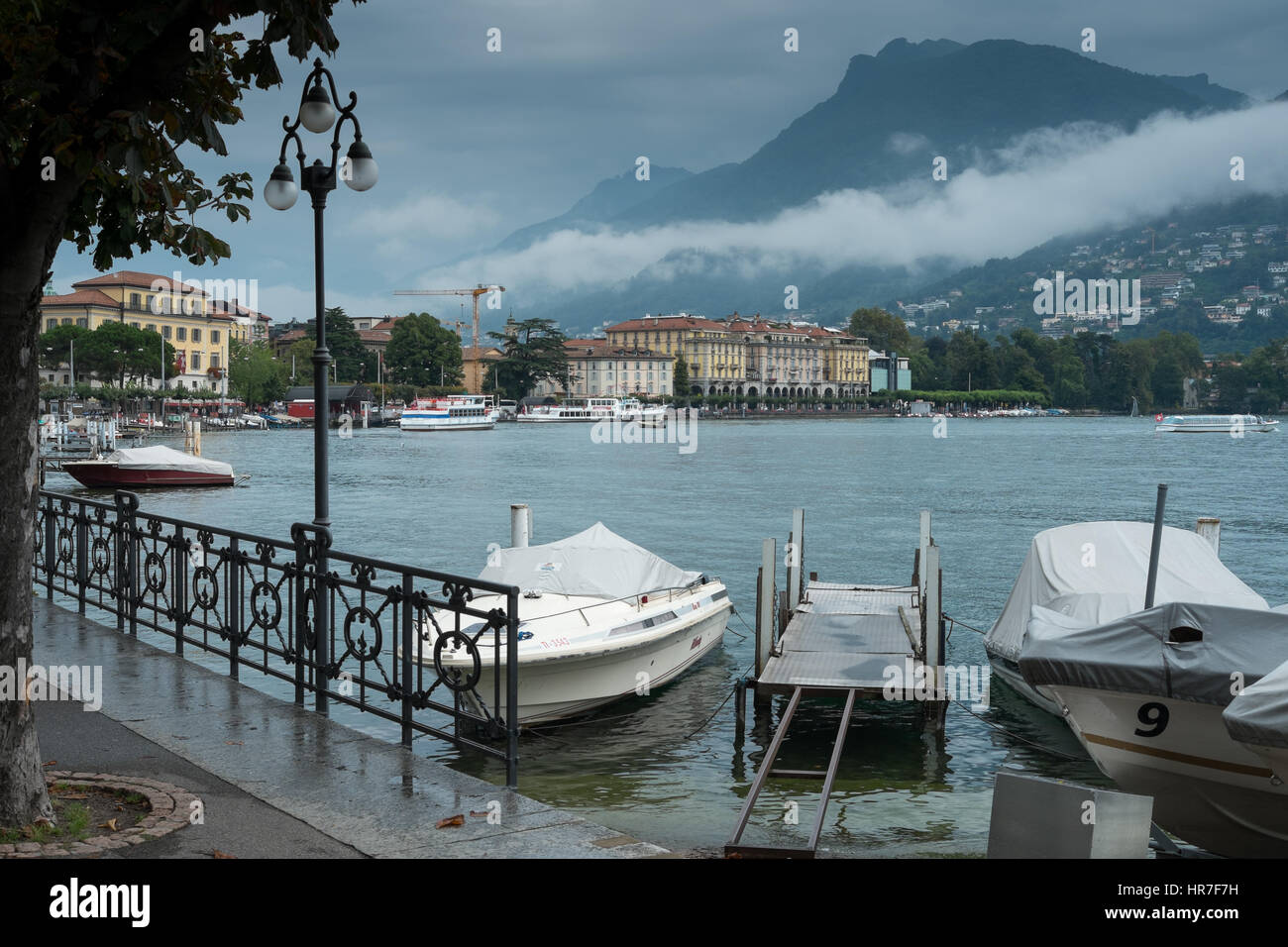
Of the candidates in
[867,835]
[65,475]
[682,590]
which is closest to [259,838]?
[867,835]

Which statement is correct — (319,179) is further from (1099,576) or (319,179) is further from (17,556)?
(1099,576)

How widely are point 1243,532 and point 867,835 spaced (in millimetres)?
36043

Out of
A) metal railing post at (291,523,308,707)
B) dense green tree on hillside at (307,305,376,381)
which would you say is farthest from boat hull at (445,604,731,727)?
dense green tree on hillside at (307,305,376,381)

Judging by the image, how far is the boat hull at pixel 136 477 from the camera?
173 ft

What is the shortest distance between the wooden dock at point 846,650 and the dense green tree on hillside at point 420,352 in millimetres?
162440

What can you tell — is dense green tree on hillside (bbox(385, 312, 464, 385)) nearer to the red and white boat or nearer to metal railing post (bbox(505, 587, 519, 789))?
the red and white boat

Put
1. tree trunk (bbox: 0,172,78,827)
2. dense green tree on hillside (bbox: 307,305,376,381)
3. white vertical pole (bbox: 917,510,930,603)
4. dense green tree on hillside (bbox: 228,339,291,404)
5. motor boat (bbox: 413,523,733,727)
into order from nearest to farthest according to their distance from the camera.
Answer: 1. tree trunk (bbox: 0,172,78,827)
2. motor boat (bbox: 413,523,733,727)
3. white vertical pole (bbox: 917,510,930,603)
4. dense green tree on hillside (bbox: 228,339,291,404)
5. dense green tree on hillside (bbox: 307,305,376,381)

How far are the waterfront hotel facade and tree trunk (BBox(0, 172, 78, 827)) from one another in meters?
142

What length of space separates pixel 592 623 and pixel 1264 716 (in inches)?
373

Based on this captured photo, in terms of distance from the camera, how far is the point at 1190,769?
9469 mm

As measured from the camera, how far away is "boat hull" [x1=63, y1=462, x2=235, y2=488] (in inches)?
2078

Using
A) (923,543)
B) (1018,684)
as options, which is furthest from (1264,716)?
(923,543)

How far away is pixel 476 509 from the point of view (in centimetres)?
5078

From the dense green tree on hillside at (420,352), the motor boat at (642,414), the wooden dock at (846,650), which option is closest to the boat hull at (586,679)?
the wooden dock at (846,650)
